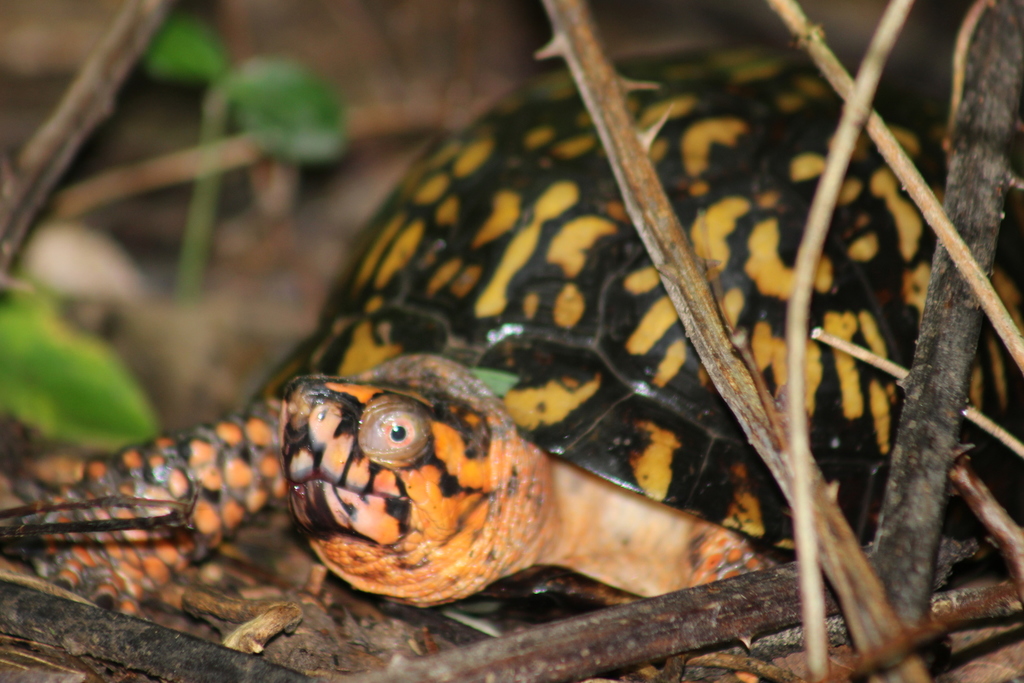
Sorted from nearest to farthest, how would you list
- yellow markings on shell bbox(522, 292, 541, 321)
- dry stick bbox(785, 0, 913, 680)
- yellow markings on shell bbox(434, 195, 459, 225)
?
1. dry stick bbox(785, 0, 913, 680)
2. yellow markings on shell bbox(522, 292, 541, 321)
3. yellow markings on shell bbox(434, 195, 459, 225)

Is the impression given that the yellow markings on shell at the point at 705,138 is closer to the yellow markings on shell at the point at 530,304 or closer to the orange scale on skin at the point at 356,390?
the yellow markings on shell at the point at 530,304

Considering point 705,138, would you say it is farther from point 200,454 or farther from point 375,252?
point 200,454

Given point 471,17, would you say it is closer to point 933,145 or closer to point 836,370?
point 933,145

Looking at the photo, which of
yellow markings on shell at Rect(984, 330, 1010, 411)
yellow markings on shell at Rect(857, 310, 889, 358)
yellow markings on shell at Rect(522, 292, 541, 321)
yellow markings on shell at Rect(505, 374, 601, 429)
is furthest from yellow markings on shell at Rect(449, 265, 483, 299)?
yellow markings on shell at Rect(984, 330, 1010, 411)

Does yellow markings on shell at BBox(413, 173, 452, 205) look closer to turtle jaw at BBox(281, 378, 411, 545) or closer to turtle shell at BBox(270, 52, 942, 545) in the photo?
turtle shell at BBox(270, 52, 942, 545)

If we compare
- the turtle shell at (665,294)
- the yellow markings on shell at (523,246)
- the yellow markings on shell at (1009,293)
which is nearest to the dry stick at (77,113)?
the turtle shell at (665,294)

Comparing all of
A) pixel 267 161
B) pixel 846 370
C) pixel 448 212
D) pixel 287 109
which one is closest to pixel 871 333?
pixel 846 370
